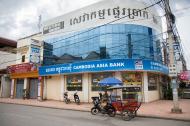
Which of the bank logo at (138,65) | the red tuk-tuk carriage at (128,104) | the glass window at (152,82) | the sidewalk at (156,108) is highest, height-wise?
the bank logo at (138,65)

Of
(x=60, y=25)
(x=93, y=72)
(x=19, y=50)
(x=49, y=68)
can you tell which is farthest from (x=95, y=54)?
(x=19, y=50)

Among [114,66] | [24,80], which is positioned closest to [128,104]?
[114,66]

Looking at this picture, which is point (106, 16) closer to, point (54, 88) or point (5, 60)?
point (54, 88)

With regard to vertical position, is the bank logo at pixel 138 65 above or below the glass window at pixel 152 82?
above

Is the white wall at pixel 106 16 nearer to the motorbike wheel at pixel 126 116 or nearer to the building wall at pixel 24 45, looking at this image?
the building wall at pixel 24 45

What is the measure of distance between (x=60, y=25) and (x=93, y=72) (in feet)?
35.2

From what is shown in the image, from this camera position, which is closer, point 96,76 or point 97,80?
point 97,80

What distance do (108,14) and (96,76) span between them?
810 cm

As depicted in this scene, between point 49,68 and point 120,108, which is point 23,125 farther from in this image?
point 49,68

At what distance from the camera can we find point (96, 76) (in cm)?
2342

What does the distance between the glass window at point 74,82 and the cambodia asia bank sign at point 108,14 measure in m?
6.92

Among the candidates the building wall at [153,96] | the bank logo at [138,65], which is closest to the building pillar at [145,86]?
the building wall at [153,96]

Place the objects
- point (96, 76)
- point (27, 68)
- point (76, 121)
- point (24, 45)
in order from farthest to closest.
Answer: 1. point (24, 45)
2. point (27, 68)
3. point (96, 76)
4. point (76, 121)

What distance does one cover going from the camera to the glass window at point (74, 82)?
81.0 ft
